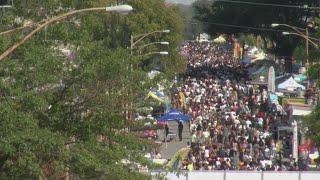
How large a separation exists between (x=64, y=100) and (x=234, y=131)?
23.7 m

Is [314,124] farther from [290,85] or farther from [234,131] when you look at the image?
[290,85]

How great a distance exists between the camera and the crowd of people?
37656 mm

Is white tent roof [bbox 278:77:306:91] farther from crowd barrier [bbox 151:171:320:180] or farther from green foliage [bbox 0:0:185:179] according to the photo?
green foliage [bbox 0:0:185:179]

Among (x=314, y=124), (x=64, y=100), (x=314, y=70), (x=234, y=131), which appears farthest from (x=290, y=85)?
(x=64, y=100)

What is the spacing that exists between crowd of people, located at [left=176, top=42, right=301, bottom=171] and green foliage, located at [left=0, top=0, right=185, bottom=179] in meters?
12.9

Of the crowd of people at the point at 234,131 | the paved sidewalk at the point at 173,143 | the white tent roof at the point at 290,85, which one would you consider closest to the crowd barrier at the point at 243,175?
the crowd of people at the point at 234,131

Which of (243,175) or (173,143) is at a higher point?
(243,175)

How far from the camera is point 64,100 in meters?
22.3

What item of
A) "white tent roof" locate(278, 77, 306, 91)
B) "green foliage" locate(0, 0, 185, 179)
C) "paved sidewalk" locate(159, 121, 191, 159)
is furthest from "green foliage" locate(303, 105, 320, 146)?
"white tent roof" locate(278, 77, 306, 91)

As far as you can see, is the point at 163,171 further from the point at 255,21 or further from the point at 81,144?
the point at 255,21

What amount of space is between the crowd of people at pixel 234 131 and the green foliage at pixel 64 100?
12924mm

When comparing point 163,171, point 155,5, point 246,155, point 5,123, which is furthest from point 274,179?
point 155,5

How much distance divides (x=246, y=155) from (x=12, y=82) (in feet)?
63.6

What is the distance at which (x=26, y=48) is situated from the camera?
21.6 m
